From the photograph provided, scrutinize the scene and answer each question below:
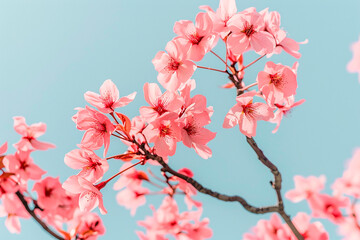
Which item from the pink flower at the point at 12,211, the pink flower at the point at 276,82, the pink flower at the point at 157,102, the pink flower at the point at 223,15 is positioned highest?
the pink flower at the point at 223,15

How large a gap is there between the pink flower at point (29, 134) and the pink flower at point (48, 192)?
372 millimetres

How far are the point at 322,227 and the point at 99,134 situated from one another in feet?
5.18

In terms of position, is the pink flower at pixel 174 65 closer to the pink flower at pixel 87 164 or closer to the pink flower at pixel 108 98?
the pink flower at pixel 108 98

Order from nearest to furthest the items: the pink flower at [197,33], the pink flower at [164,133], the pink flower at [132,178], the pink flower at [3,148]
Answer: the pink flower at [164,133] → the pink flower at [197,33] → the pink flower at [3,148] → the pink flower at [132,178]

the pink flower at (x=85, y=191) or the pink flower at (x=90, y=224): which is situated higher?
the pink flower at (x=90, y=224)

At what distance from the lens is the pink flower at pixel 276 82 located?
1267 mm

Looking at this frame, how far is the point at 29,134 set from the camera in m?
2.28

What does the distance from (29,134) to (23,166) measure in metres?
0.25

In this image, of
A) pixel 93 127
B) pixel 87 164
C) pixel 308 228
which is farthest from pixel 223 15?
pixel 308 228

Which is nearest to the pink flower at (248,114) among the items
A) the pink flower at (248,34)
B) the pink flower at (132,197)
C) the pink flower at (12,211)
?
the pink flower at (248,34)

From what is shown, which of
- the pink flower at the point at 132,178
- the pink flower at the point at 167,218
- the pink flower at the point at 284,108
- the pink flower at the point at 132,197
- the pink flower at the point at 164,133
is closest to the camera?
the pink flower at the point at 164,133

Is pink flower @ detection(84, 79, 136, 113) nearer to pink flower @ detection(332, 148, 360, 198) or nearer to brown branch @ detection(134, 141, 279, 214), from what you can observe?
brown branch @ detection(134, 141, 279, 214)

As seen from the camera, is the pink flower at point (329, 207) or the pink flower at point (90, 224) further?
the pink flower at point (90, 224)

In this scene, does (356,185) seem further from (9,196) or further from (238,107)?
(9,196)
